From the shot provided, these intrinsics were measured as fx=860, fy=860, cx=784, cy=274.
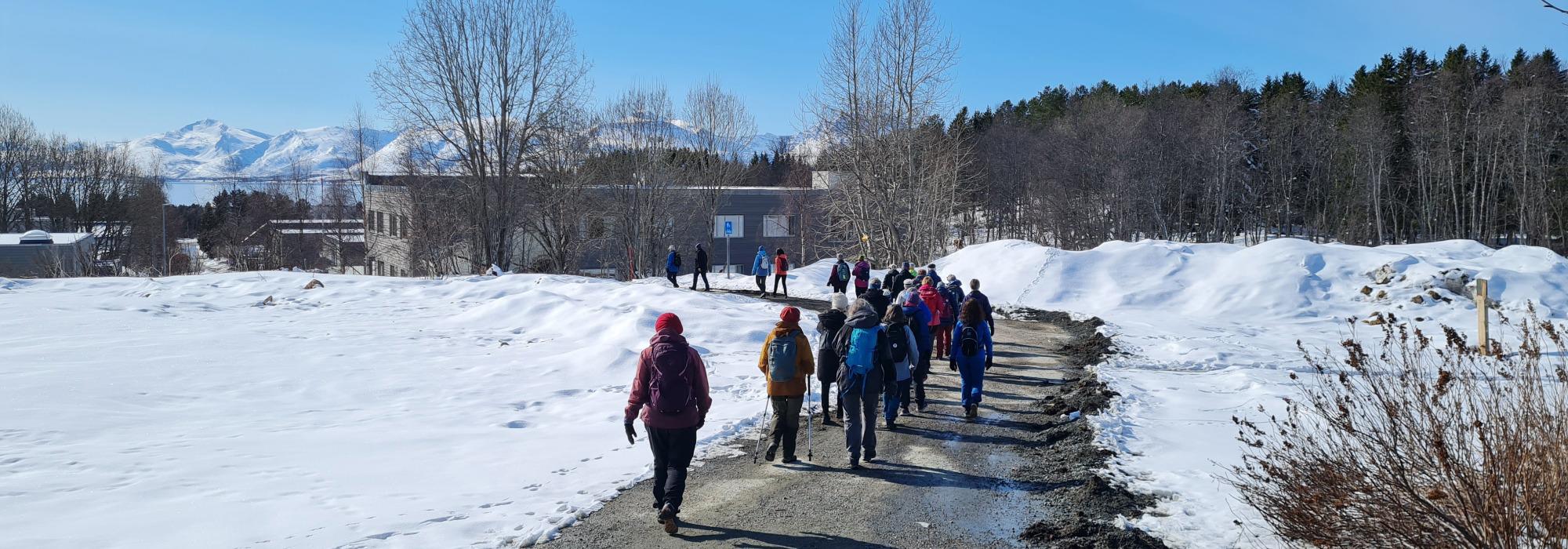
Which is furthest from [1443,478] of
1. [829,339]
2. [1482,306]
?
[1482,306]

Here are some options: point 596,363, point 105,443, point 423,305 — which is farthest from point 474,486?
point 423,305

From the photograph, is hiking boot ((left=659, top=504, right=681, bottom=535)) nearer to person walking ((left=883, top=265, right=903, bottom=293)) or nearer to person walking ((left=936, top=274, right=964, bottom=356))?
person walking ((left=936, top=274, right=964, bottom=356))

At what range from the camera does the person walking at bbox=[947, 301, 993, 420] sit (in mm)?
10227

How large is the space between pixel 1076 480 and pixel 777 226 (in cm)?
5114

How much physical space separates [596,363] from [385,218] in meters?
45.8

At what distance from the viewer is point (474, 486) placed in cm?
794

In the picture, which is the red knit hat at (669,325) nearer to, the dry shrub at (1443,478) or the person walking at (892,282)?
the dry shrub at (1443,478)

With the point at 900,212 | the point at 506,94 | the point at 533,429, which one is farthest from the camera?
the point at 900,212

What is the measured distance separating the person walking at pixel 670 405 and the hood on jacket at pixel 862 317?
248 centimetres

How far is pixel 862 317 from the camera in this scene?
344 inches

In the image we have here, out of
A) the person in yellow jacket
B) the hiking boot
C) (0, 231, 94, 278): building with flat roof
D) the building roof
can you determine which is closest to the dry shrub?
the hiking boot

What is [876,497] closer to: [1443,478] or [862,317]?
[862,317]

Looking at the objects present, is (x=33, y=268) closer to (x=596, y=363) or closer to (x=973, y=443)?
(x=596, y=363)

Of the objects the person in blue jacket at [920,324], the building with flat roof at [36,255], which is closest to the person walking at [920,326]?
the person in blue jacket at [920,324]
